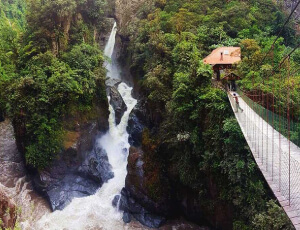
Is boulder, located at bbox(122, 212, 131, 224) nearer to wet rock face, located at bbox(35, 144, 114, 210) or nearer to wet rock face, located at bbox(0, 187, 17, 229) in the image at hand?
wet rock face, located at bbox(35, 144, 114, 210)

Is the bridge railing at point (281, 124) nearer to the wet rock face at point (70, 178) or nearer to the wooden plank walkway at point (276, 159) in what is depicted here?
the wooden plank walkway at point (276, 159)

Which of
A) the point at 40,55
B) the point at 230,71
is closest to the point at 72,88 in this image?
the point at 40,55

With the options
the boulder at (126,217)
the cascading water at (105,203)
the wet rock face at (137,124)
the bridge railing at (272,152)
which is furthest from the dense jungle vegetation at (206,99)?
the cascading water at (105,203)

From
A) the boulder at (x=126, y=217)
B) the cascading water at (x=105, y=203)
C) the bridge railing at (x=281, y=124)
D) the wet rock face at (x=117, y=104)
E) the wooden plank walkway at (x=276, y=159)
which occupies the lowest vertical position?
the boulder at (x=126, y=217)

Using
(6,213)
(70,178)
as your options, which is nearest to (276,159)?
(6,213)

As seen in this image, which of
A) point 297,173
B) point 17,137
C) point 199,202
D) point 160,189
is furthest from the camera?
point 17,137

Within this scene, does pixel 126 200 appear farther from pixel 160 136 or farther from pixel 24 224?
pixel 24 224
